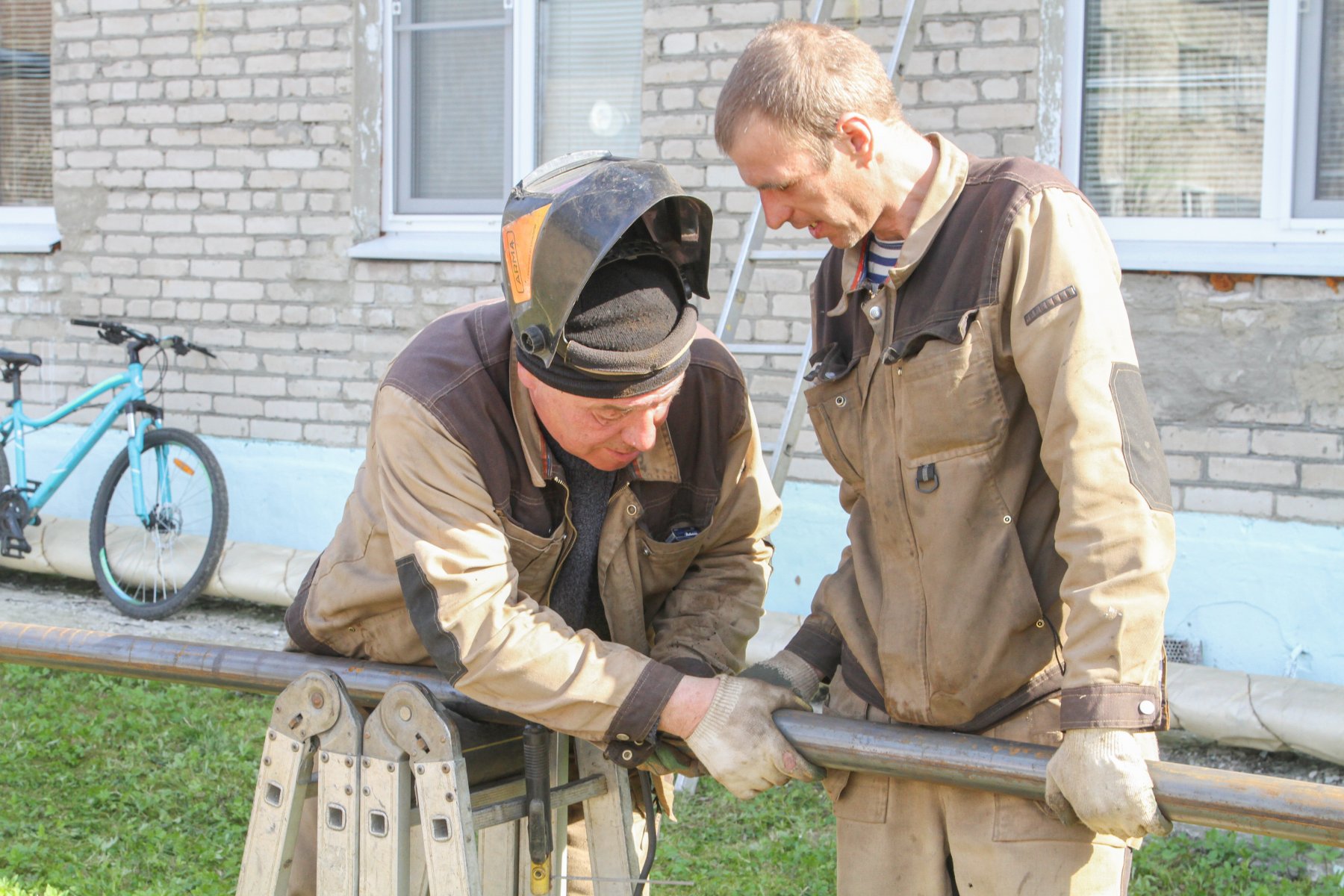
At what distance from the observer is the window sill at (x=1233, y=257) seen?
159 inches

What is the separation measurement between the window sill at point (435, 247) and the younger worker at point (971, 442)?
11.8 feet

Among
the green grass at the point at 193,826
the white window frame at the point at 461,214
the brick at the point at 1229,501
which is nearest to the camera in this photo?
the green grass at the point at 193,826

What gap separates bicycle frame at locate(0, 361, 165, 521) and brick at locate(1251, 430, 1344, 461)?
4.49m

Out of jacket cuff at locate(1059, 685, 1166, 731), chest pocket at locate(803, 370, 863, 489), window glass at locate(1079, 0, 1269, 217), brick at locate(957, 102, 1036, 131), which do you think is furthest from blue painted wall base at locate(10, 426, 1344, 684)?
jacket cuff at locate(1059, 685, 1166, 731)

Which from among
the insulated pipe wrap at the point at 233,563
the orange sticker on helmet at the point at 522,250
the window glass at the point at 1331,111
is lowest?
the insulated pipe wrap at the point at 233,563

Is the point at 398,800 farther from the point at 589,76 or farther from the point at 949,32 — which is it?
the point at 589,76

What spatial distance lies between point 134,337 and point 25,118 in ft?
6.40

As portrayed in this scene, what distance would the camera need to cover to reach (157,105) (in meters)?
6.08

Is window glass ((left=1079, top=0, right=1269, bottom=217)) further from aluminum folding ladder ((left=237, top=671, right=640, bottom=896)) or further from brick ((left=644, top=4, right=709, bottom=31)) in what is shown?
aluminum folding ladder ((left=237, top=671, right=640, bottom=896))

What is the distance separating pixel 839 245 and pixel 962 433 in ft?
1.22

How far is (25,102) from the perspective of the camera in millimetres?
6781

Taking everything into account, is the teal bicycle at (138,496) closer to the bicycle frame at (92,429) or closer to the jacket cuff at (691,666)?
the bicycle frame at (92,429)

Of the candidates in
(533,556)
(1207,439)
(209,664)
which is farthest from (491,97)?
(533,556)

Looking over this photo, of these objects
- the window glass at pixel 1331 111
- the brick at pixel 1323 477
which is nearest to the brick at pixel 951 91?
the window glass at pixel 1331 111
